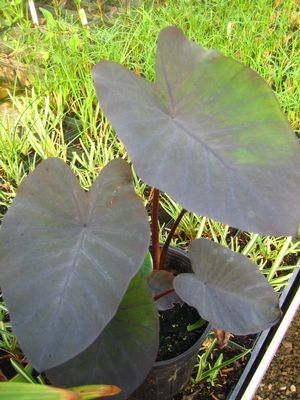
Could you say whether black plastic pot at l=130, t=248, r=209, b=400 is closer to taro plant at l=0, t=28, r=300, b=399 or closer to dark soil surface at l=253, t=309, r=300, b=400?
taro plant at l=0, t=28, r=300, b=399

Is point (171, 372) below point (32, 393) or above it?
below

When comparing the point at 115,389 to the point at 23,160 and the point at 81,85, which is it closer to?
the point at 23,160

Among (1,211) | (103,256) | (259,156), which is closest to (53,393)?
(103,256)

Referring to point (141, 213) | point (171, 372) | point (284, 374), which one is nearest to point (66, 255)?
point (141, 213)

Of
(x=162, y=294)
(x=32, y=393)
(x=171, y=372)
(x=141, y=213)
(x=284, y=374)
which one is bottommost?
(x=284, y=374)

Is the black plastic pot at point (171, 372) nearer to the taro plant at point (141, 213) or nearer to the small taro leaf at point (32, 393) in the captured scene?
the taro plant at point (141, 213)

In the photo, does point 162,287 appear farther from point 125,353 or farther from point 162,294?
point 125,353

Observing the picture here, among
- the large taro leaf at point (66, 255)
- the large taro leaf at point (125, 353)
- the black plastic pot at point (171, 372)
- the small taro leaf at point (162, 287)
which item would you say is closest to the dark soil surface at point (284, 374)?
the black plastic pot at point (171, 372)
